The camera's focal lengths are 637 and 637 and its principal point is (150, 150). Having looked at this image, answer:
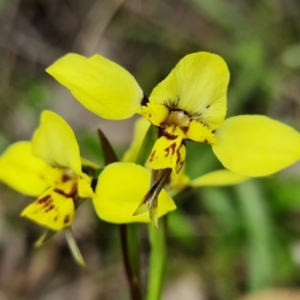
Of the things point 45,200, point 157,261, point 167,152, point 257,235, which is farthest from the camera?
point 257,235

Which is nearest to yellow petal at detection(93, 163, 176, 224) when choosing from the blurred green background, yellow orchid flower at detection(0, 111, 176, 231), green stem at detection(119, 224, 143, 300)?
yellow orchid flower at detection(0, 111, 176, 231)

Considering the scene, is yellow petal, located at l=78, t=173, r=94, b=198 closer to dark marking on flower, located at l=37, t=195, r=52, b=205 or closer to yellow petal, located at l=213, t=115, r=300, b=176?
dark marking on flower, located at l=37, t=195, r=52, b=205

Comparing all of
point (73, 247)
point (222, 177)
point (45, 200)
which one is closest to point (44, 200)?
point (45, 200)

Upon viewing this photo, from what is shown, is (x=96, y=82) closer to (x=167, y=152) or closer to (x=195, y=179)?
(x=167, y=152)

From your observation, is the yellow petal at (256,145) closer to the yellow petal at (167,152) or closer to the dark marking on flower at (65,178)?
the yellow petal at (167,152)

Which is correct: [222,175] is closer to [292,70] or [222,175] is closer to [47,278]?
[47,278]
